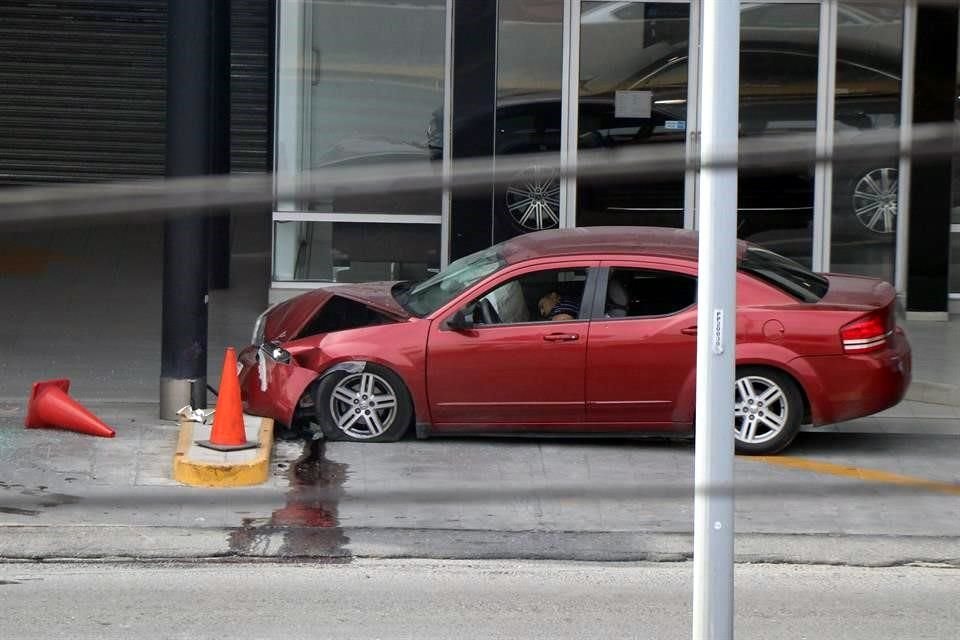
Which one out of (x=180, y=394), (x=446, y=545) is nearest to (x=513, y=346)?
(x=446, y=545)

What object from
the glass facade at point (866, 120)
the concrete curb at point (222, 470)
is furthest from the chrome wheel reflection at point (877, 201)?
the concrete curb at point (222, 470)

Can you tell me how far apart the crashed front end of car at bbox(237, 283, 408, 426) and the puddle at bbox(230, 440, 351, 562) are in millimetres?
624

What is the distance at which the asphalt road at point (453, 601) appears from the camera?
6.40 meters

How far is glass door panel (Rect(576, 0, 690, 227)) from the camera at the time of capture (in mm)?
14164

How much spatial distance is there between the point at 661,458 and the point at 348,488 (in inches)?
87.6

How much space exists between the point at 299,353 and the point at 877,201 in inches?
291

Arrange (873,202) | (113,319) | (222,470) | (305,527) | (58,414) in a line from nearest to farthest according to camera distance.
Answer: (305,527) < (222,470) < (58,414) < (113,319) < (873,202)

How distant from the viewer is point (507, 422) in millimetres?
9219

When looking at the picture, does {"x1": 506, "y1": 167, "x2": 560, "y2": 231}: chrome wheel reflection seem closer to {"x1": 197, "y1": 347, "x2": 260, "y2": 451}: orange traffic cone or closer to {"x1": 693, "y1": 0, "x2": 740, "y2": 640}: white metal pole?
{"x1": 197, "y1": 347, "x2": 260, "y2": 451}: orange traffic cone

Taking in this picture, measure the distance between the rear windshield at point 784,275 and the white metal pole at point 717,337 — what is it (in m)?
3.76

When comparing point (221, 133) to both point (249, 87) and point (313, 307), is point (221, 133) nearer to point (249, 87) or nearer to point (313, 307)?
point (313, 307)

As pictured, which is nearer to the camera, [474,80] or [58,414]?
[58,414]

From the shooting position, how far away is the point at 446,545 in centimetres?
766

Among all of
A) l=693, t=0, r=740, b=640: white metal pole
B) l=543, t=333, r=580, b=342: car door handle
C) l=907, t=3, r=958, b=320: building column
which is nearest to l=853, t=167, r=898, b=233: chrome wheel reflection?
l=907, t=3, r=958, b=320: building column
